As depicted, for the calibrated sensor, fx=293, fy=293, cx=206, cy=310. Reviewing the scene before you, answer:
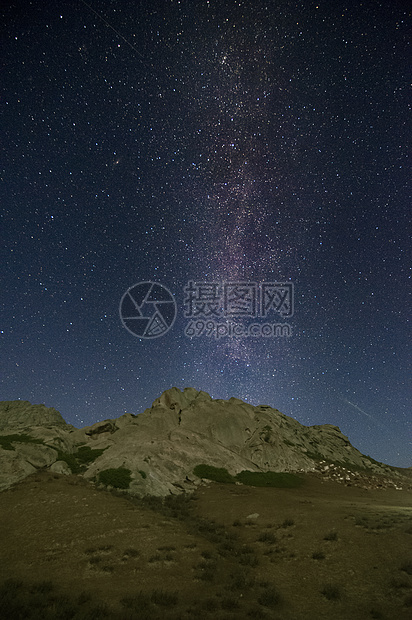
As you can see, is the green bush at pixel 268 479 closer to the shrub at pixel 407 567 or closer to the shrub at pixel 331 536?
the shrub at pixel 331 536

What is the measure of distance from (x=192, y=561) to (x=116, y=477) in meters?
18.5

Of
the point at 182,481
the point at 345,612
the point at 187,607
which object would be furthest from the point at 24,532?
the point at 182,481

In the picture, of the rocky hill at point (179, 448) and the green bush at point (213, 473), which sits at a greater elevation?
the rocky hill at point (179, 448)

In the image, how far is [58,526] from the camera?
17.4 meters

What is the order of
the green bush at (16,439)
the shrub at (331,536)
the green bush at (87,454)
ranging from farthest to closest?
the green bush at (87,454) → the green bush at (16,439) → the shrub at (331,536)

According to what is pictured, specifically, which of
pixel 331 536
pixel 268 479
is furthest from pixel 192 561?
pixel 268 479

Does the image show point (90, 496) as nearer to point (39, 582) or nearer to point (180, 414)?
point (39, 582)

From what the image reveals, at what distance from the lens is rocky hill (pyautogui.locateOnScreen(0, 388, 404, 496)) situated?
31.1 metres

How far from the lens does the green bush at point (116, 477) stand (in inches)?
1113

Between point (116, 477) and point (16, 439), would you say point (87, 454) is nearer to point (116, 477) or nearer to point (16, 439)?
point (16, 439)

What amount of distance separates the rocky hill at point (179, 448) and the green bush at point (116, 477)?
0.32 feet

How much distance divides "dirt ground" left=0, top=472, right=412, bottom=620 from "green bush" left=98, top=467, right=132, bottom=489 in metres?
4.29

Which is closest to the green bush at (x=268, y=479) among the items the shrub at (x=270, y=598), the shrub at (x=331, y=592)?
the shrub at (x=331, y=592)

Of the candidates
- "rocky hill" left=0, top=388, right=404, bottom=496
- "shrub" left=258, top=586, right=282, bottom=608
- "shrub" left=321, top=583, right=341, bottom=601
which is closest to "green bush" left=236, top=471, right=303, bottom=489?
"rocky hill" left=0, top=388, right=404, bottom=496
